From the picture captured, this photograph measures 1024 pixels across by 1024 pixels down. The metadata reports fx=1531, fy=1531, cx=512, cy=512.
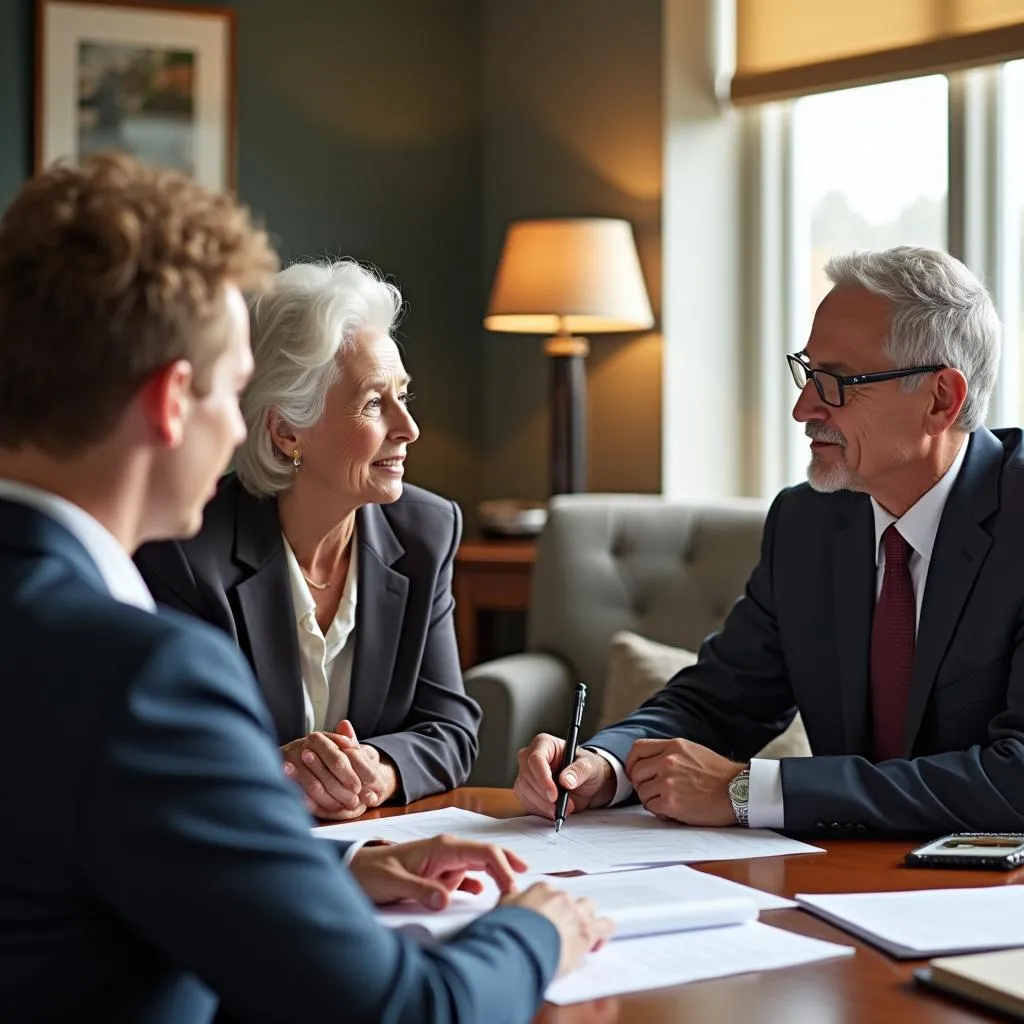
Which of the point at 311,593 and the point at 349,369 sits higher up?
the point at 349,369

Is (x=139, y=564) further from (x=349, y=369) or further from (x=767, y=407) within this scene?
(x=767, y=407)

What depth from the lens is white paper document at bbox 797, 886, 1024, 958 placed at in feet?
4.43

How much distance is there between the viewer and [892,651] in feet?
7.08

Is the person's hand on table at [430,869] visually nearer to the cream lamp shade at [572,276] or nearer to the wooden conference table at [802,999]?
the wooden conference table at [802,999]

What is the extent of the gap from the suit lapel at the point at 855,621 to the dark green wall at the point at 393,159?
9.51 ft

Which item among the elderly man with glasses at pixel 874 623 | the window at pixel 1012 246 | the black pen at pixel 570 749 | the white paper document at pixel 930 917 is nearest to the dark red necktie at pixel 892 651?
the elderly man with glasses at pixel 874 623

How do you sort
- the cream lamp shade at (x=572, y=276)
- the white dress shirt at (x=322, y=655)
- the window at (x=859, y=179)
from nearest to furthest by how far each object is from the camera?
1. the white dress shirt at (x=322, y=655)
2. the window at (x=859, y=179)
3. the cream lamp shade at (x=572, y=276)

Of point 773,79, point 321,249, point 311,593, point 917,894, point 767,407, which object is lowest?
point 917,894

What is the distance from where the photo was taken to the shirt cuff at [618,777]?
198 cm

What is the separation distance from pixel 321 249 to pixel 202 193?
3871 millimetres

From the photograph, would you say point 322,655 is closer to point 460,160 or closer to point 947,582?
point 947,582

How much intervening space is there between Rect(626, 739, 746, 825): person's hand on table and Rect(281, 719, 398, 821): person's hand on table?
0.34 m

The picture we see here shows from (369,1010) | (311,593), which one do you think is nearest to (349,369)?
(311,593)

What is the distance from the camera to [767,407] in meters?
4.45
